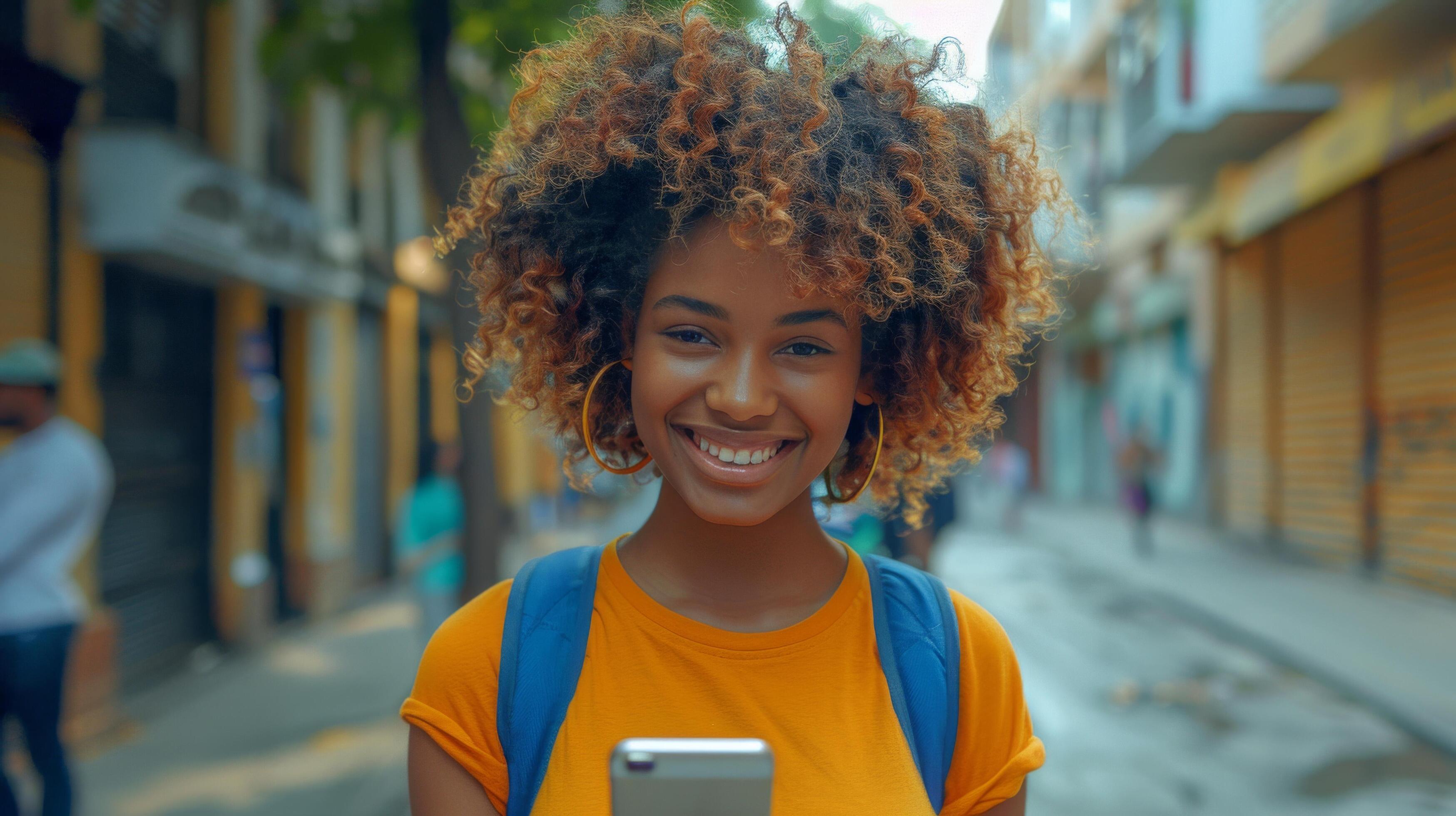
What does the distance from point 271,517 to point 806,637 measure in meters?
9.01

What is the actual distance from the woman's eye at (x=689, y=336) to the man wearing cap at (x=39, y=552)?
3.23m

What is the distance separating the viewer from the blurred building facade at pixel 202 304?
19.5 feet

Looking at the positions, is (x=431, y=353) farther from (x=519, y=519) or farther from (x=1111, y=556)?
(x=1111, y=556)

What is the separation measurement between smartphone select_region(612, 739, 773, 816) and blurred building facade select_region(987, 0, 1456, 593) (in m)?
2.87

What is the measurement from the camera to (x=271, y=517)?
9398 mm

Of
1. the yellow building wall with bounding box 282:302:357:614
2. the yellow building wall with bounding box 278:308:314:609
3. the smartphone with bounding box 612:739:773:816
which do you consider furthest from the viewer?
the yellow building wall with bounding box 278:308:314:609

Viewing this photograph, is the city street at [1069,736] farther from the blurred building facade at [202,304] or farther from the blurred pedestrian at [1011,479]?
the blurred pedestrian at [1011,479]

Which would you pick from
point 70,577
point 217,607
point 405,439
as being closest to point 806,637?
point 70,577

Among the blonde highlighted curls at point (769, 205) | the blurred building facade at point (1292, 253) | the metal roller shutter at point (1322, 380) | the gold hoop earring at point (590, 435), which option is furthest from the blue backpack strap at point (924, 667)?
the metal roller shutter at point (1322, 380)

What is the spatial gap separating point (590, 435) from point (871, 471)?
17.5 inches

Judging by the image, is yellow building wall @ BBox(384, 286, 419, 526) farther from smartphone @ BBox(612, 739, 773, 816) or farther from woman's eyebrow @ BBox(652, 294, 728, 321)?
smartphone @ BBox(612, 739, 773, 816)

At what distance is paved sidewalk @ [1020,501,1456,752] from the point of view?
6.66 metres

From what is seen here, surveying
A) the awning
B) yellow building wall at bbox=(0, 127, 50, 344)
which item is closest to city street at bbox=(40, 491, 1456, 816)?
yellow building wall at bbox=(0, 127, 50, 344)

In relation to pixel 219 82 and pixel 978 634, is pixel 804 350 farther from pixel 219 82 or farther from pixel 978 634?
pixel 219 82
